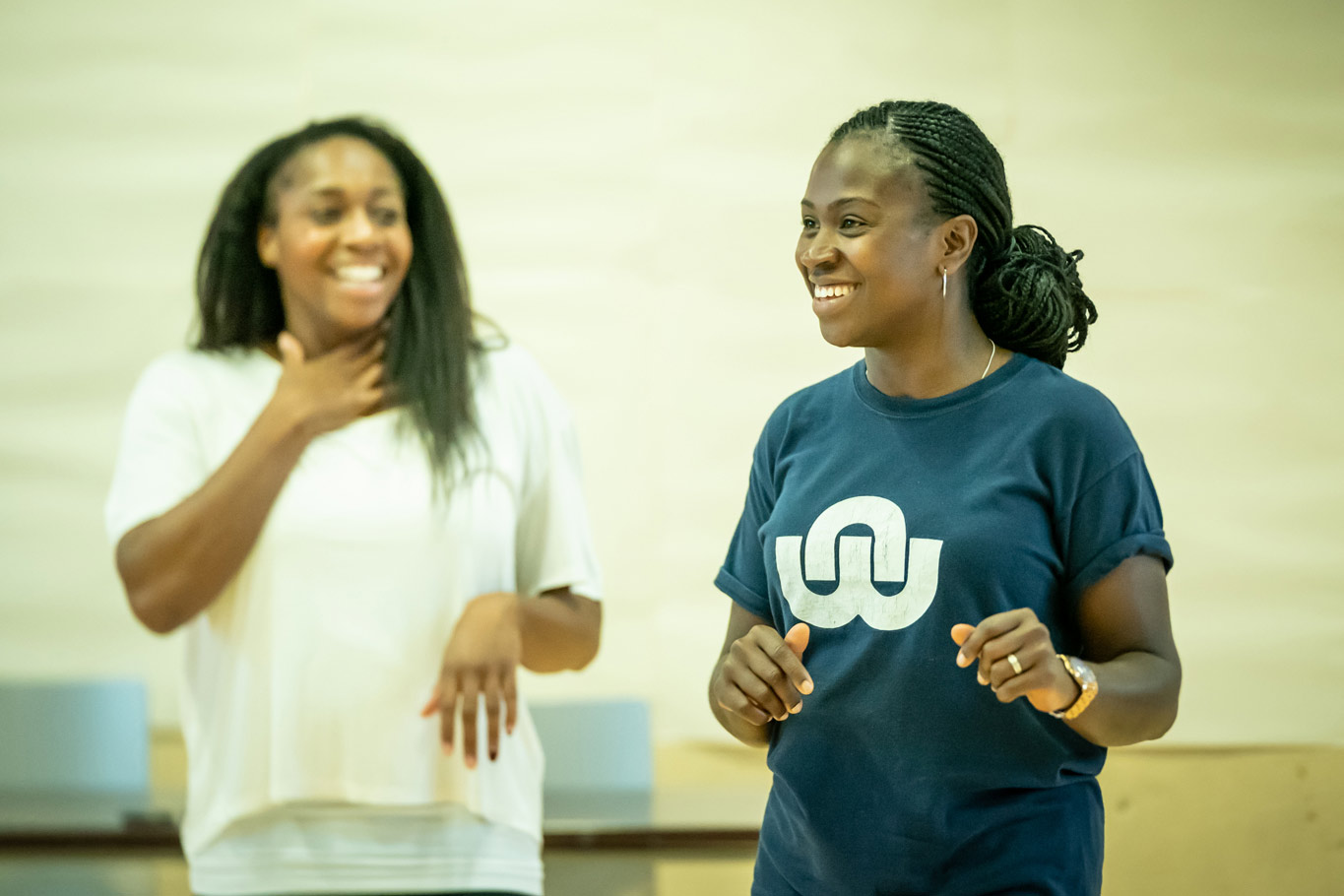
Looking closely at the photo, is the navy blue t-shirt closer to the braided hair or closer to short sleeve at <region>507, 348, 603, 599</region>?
the braided hair

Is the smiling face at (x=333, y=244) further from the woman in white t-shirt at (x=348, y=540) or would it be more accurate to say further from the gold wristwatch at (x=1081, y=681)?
the gold wristwatch at (x=1081, y=681)

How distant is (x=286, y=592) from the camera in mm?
1323

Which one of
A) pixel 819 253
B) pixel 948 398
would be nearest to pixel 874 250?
pixel 819 253

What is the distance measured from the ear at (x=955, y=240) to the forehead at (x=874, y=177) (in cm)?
4

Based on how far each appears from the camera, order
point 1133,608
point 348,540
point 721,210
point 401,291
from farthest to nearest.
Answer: point 721,210 < point 401,291 < point 348,540 < point 1133,608

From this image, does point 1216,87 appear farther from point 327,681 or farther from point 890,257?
point 327,681

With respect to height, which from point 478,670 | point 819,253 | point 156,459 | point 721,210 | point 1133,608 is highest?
point 721,210

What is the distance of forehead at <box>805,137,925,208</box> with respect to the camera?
1.37 metres

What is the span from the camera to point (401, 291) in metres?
1.44

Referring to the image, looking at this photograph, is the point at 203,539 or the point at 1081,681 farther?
the point at 203,539

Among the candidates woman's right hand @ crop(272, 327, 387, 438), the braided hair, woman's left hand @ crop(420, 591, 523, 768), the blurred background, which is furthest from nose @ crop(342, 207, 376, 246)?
the blurred background

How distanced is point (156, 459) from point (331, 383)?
0.20 meters

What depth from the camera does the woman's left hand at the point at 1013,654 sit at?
112 cm

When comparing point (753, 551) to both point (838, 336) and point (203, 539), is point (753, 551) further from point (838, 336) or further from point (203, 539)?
point (203, 539)
